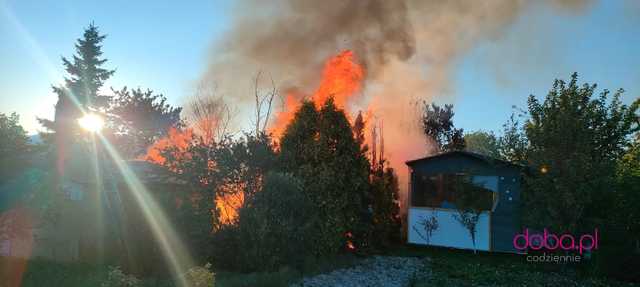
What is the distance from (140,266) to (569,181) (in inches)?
451

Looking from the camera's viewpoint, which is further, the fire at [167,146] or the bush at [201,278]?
the fire at [167,146]

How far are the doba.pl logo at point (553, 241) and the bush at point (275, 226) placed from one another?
7.18 m

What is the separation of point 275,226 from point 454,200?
29.2 ft

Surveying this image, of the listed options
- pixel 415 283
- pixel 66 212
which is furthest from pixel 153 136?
pixel 415 283

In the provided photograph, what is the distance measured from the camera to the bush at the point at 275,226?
10.8 metres

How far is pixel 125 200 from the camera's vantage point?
12.3 meters

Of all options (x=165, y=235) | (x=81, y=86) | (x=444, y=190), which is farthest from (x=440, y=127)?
(x=81, y=86)

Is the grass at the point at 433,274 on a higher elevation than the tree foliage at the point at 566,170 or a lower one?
lower

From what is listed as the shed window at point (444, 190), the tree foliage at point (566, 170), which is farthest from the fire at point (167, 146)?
the tree foliage at point (566, 170)

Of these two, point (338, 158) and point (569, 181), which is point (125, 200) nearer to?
point (338, 158)

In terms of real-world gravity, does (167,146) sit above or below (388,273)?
above

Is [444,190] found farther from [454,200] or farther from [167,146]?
[167,146]

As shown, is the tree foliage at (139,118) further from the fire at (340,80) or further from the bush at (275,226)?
the bush at (275,226)

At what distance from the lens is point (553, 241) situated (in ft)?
47.6
